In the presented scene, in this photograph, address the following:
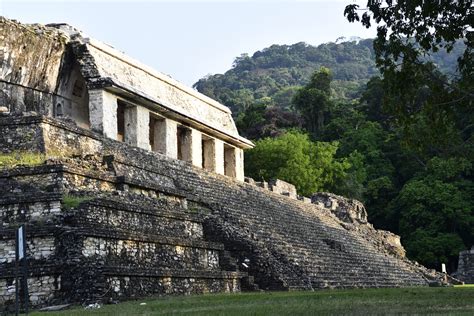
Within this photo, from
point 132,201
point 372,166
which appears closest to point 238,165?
point 132,201

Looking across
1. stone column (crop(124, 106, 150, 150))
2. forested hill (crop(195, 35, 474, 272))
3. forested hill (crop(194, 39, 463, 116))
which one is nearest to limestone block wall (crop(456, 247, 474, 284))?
forested hill (crop(195, 35, 474, 272))

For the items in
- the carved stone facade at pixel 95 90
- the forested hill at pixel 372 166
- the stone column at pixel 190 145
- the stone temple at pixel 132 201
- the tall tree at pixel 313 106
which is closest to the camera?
the stone temple at pixel 132 201

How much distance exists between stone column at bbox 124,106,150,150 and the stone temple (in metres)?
0.02

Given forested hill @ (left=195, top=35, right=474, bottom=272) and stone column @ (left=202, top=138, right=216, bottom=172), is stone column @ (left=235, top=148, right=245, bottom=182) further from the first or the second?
forested hill @ (left=195, top=35, right=474, bottom=272)

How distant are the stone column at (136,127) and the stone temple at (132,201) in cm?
2

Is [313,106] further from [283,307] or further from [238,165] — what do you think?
[283,307]

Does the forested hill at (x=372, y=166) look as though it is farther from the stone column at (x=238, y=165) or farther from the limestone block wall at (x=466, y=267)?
the stone column at (x=238, y=165)

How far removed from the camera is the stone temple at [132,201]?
10.8 meters

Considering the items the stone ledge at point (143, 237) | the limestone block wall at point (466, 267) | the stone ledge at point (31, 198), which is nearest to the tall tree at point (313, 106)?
the limestone block wall at point (466, 267)

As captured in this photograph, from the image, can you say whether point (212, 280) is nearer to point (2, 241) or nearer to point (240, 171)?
point (2, 241)

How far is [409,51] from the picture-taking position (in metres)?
11.8

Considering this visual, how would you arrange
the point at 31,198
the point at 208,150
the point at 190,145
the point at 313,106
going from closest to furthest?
the point at 31,198 → the point at 190,145 → the point at 208,150 → the point at 313,106

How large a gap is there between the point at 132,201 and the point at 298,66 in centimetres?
9444

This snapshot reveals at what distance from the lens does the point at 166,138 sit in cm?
2078
